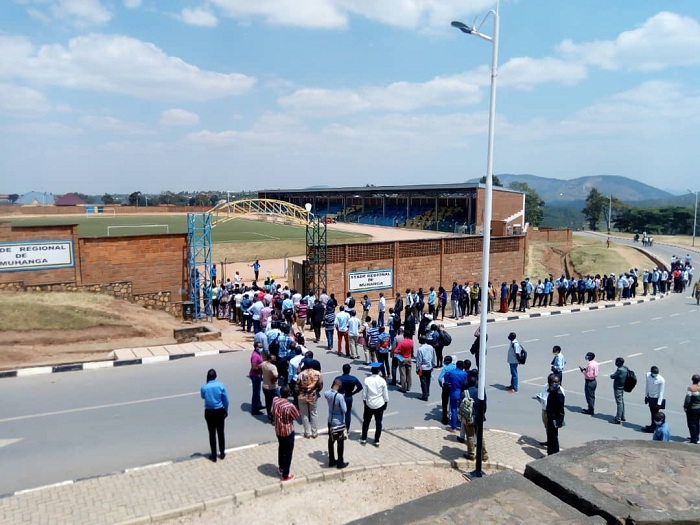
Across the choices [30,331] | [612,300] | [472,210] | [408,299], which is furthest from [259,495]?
[472,210]

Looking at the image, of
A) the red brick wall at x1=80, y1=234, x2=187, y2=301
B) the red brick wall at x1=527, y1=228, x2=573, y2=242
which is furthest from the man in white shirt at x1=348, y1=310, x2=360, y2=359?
the red brick wall at x1=527, y1=228, x2=573, y2=242

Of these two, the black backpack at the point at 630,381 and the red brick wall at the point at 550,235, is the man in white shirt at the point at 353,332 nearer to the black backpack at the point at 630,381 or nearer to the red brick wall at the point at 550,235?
the black backpack at the point at 630,381

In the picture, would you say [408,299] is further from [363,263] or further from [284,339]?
[284,339]

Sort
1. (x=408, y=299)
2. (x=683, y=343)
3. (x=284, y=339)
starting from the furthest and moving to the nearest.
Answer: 1. (x=408, y=299)
2. (x=683, y=343)
3. (x=284, y=339)

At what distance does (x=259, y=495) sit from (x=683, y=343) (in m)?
14.8

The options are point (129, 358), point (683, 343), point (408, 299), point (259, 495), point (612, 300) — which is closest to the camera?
point (259, 495)

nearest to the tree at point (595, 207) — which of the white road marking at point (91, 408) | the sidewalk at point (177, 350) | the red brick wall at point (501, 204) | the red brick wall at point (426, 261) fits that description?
the red brick wall at point (501, 204)

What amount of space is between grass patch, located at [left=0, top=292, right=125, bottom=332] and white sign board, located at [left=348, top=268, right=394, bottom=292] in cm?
862

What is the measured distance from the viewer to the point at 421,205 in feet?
196

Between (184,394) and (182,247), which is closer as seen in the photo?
(184,394)

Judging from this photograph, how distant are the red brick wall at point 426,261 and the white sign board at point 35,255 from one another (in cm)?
870

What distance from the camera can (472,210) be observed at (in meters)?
48.3

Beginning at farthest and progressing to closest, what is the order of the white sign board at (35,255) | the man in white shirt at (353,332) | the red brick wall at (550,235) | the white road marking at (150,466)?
the red brick wall at (550,235)
the white sign board at (35,255)
the man in white shirt at (353,332)
the white road marking at (150,466)

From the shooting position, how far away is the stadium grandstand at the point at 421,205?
45.0 meters
